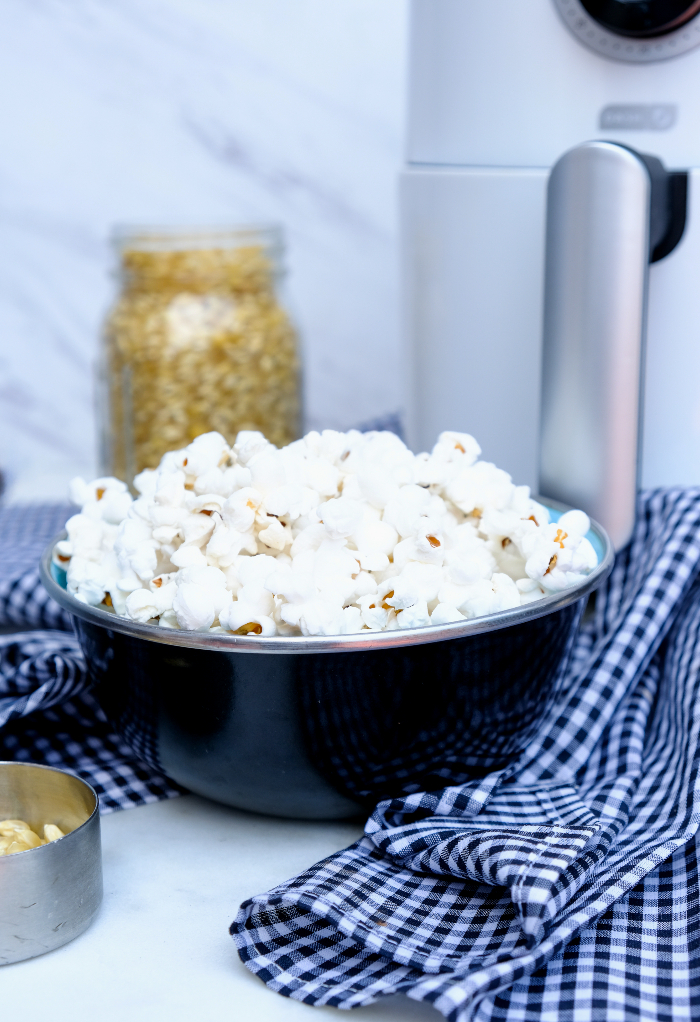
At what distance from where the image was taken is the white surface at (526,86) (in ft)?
2.22

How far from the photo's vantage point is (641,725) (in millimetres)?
638

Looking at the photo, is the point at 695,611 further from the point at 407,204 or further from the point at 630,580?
the point at 407,204

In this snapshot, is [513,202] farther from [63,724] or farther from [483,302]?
[63,724]

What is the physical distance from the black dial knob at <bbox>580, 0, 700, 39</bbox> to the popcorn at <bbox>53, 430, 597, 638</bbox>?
0.30 meters

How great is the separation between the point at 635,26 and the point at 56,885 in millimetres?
598

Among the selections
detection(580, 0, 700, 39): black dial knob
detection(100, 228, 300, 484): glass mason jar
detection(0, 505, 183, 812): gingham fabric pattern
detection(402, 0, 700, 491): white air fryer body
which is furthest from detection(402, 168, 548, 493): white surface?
detection(0, 505, 183, 812): gingham fabric pattern

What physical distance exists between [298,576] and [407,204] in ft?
1.46

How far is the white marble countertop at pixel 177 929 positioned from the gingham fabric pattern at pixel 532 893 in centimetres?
2

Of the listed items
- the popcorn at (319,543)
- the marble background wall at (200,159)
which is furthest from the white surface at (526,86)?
the marble background wall at (200,159)

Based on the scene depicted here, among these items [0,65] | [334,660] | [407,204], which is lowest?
[334,660]

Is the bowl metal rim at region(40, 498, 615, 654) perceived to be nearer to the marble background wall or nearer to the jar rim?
the jar rim

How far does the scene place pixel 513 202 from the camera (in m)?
0.73

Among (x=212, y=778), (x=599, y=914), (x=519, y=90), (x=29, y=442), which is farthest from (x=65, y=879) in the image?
(x=29, y=442)

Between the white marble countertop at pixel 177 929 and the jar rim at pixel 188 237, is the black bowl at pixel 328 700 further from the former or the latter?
the jar rim at pixel 188 237
